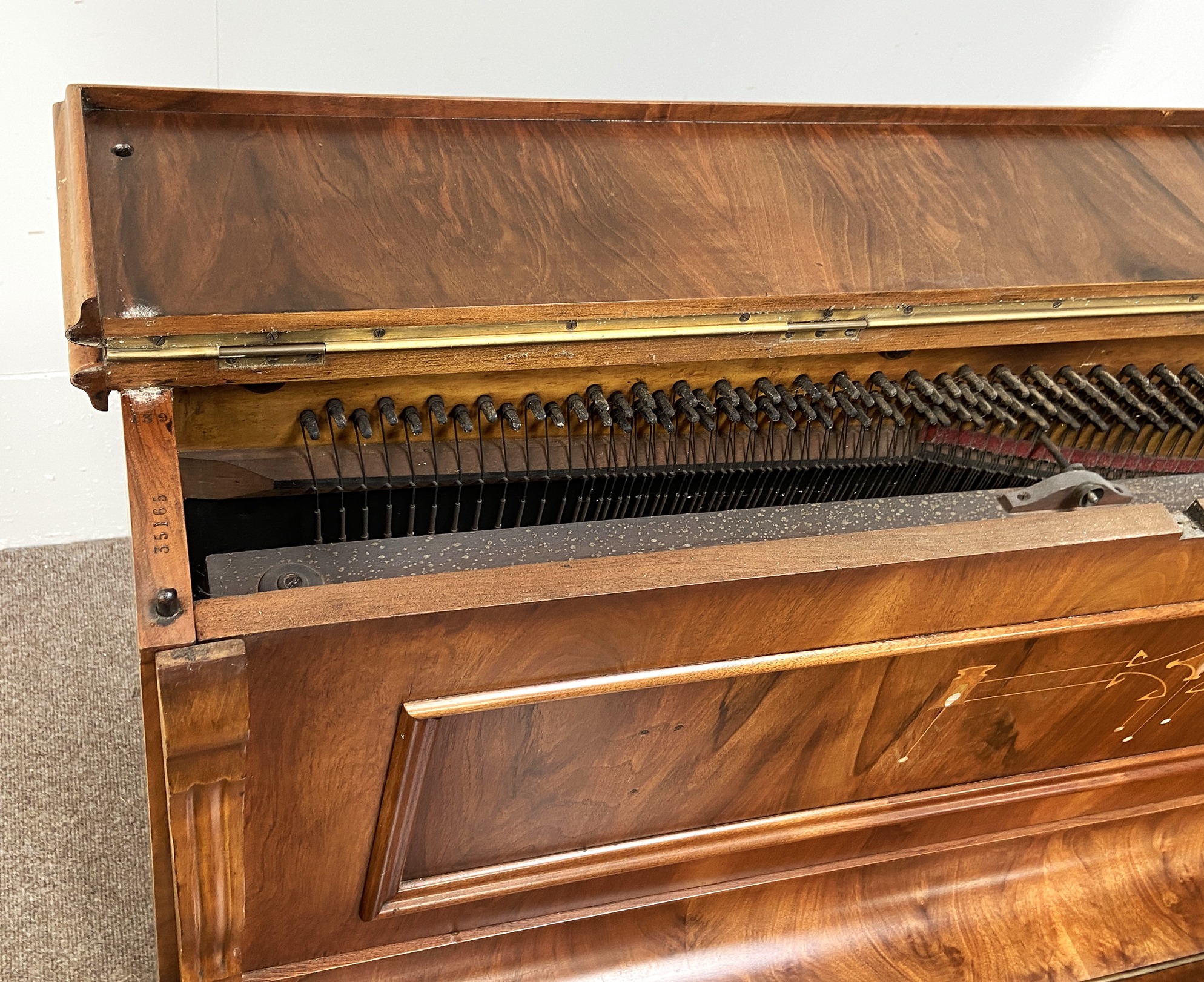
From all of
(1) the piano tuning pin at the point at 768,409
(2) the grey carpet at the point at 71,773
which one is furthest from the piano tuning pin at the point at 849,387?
(2) the grey carpet at the point at 71,773

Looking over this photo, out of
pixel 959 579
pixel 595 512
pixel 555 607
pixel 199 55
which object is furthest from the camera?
pixel 199 55

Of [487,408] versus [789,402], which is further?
[789,402]

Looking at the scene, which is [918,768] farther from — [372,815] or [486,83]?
[486,83]

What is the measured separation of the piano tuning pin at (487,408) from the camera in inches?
51.4

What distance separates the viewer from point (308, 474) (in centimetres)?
131

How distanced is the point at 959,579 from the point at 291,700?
66cm

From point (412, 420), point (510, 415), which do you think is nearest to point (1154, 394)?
point (510, 415)

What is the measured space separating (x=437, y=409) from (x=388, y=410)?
0.19 ft

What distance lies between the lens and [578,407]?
134 centimetres

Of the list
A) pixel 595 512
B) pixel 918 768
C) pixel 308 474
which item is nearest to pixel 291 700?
pixel 308 474

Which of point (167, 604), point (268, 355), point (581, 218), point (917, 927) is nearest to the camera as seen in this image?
point (167, 604)

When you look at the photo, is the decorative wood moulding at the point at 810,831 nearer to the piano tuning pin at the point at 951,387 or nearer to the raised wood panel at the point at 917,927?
the raised wood panel at the point at 917,927

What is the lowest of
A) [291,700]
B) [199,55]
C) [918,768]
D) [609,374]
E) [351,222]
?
[918,768]

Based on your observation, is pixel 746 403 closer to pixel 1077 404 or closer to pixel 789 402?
pixel 789 402
